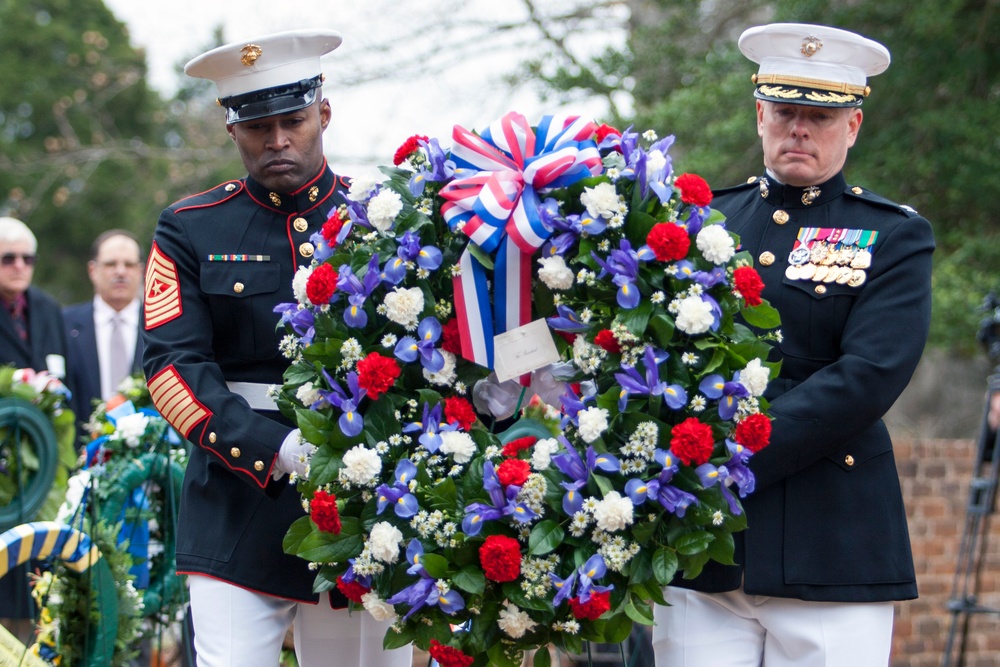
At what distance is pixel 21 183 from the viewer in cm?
2561

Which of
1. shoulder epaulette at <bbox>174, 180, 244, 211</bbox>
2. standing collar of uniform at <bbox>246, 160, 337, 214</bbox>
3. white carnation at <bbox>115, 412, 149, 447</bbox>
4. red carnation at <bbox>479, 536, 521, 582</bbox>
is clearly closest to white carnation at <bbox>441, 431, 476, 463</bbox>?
red carnation at <bbox>479, 536, 521, 582</bbox>

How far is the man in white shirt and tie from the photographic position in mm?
6996

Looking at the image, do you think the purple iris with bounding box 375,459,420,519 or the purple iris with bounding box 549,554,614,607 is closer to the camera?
the purple iris with bounding box 549,554,614,607

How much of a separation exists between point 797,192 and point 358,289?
1.27 meters

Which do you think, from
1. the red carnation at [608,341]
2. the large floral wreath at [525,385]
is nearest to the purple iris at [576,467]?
the large floral wreath at [525,385]

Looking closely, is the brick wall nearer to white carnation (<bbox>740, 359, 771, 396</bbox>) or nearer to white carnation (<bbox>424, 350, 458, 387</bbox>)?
white carnation (<bbox>740, 359, 771, 396</bbox>)

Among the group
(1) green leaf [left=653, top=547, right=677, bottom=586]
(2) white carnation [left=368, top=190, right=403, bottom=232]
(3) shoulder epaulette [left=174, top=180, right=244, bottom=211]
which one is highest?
(2) white carnation [left=368, top=190, right=403, bottom=232]

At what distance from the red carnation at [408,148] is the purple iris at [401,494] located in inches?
32.0

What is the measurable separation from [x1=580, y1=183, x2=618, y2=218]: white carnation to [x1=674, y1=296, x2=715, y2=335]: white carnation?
275mm

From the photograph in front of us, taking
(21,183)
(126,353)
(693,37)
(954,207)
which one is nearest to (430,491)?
(126,353)

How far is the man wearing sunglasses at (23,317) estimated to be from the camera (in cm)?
664

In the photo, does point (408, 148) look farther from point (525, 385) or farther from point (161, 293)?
point (161, 293)

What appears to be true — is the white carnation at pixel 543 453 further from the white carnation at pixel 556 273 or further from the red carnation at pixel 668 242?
the red carnation at pixel 668 242

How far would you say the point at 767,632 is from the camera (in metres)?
3.24
